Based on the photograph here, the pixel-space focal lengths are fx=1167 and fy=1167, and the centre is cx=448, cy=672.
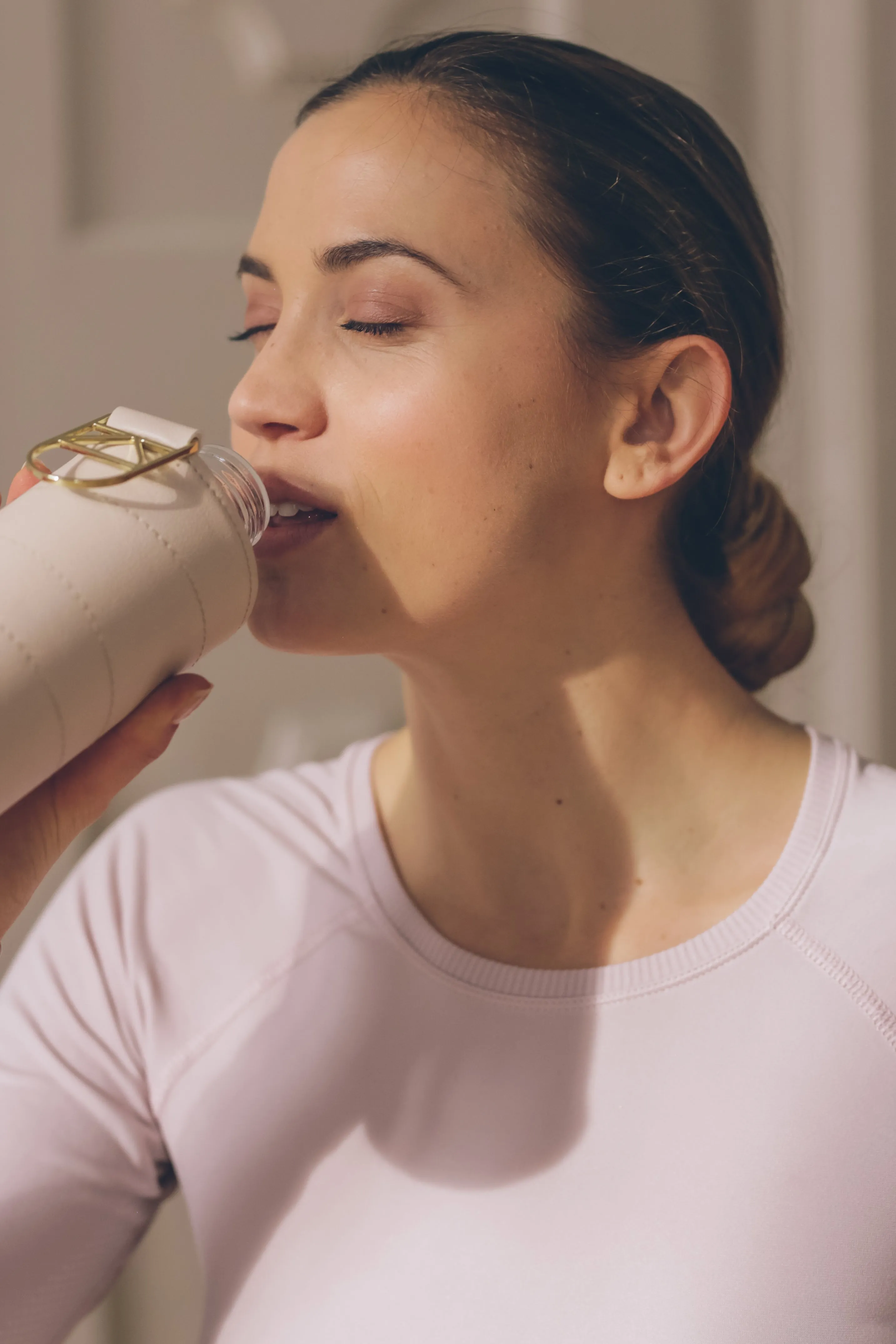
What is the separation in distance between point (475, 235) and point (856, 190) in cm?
71

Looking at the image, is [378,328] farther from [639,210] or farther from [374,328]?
[639,210]

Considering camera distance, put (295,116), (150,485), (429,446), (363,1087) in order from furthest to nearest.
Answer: (295,116)
(363,1087)
(429,446)
(150,485)

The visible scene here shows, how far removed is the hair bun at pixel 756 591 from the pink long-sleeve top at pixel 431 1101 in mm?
145

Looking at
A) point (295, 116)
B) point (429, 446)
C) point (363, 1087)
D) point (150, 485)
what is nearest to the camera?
point (150, 485)

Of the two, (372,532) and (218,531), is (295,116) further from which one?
(218,531)

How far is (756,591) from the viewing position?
3.42 ft

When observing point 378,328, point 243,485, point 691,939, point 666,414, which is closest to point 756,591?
point 666,414

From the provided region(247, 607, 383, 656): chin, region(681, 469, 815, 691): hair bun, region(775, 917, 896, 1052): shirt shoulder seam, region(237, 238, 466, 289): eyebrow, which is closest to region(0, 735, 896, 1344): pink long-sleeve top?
region(775, 917, 896, 1052): shirt shoulder seam

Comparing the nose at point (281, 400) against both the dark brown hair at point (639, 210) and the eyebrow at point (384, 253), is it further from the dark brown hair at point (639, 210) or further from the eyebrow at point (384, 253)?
the dark brown hair at point (639, 210)

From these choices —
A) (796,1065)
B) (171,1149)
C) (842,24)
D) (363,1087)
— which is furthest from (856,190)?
(171,1149)

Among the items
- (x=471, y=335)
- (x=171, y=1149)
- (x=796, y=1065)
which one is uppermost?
(x=471, y=335)

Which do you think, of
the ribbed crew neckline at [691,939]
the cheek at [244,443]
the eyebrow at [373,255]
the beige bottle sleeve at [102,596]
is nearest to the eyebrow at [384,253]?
the eyebrow at [373,255]

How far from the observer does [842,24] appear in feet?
4.26

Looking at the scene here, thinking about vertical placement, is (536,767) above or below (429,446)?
below
